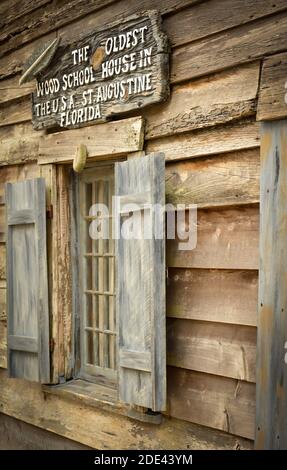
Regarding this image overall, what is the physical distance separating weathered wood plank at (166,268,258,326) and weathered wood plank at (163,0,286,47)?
1.27 m

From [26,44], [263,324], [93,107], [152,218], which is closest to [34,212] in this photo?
[93,107]

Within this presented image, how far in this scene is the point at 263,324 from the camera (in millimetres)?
2287

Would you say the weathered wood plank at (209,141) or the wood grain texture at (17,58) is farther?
the wood grain texture at (17,58)

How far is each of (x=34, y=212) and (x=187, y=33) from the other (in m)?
1.56

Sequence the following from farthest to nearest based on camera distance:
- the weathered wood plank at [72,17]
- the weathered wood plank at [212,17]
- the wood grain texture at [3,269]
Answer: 1. the wood grain texture at [3,269]
2. the weathered wood plank at [72,17]
3. the weathered wood plank at [212,17]

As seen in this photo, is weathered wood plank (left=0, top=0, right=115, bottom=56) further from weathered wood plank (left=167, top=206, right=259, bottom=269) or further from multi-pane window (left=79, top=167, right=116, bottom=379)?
weathered wood plank (left=167, top=206, right=259, bottom=269)

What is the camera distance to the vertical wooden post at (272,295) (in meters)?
2.21

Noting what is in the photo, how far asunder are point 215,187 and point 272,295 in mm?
671

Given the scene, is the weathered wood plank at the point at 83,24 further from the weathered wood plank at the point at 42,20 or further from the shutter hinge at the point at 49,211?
the shutter hinge at the point at 49,211

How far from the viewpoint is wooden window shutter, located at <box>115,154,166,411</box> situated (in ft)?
8.56

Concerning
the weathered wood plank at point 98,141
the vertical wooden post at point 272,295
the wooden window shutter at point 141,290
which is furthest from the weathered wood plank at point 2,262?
the vertical wooden post at point 272,295

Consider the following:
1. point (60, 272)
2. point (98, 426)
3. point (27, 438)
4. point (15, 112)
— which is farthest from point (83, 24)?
point (27, 438)

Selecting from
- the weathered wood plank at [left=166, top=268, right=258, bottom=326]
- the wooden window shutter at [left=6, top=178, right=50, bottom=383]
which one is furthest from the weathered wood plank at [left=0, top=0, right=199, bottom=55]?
the weathered wood plank at [left=166, top=268, right=258, bottom=326]

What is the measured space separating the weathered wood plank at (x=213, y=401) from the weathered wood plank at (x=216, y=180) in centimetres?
A: 95
